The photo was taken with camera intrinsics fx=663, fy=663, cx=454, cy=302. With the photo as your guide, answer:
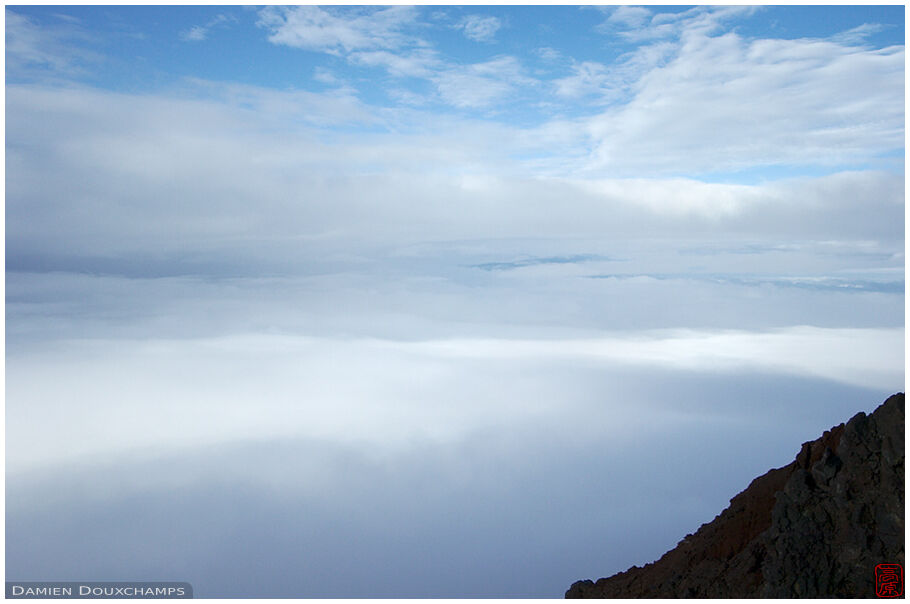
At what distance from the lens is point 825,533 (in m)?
21.5

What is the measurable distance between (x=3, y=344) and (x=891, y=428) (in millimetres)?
32704

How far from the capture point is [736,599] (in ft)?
70.7

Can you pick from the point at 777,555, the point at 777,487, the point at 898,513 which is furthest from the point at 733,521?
the point at 898,513

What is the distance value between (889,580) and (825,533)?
2.03 m

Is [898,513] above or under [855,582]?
above

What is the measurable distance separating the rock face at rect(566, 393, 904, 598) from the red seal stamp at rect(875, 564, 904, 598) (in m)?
0.16

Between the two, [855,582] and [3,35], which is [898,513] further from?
[3,35]

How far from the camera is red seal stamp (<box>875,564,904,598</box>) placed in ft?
65.9

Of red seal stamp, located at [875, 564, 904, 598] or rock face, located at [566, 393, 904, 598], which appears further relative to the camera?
rock face, located at [566, 393, 904, 598]

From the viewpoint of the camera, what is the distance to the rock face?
20719 millimetres

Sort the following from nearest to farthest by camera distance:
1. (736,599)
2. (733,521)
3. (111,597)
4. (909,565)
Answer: (909,565)
(736,599)
(111,597)
(733,521)

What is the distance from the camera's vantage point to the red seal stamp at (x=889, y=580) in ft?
65.9

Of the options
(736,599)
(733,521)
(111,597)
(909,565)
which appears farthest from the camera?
(733,521)

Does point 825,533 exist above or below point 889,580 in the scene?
above
